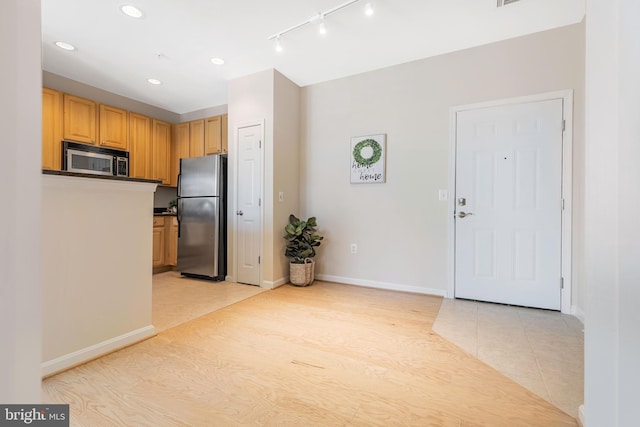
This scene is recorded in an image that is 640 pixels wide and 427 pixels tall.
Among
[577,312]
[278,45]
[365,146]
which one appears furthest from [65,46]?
[577,312]

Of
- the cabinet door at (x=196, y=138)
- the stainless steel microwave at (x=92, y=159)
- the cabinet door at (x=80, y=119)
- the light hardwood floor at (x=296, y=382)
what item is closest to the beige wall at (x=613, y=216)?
the light hardwood floor at (x=296, y=382)

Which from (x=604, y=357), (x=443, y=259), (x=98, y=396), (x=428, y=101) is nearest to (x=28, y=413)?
(x=98, y=396)

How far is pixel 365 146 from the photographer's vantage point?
3.28m

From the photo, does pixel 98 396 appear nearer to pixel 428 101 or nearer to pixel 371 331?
pixel 371 331

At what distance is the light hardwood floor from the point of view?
4.00ft

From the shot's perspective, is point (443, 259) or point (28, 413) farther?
point (443, 259)

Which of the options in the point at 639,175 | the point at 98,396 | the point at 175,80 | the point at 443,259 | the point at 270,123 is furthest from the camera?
the point at 175,80

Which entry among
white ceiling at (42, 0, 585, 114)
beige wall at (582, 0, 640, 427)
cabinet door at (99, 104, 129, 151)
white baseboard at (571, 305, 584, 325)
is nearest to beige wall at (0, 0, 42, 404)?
beige wall at (582, 0, 640, 427)

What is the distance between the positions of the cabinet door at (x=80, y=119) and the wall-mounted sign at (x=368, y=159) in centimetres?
348

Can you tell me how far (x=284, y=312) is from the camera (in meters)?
2.47

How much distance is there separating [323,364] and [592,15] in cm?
183

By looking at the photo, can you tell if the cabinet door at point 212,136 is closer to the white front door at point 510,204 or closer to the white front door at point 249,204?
the white front door at point 249,204

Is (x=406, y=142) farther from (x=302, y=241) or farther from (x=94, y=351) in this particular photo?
(x=94, y=351)

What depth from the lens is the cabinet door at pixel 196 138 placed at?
14.7 feet
